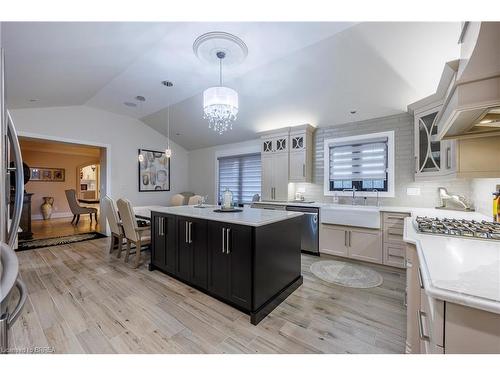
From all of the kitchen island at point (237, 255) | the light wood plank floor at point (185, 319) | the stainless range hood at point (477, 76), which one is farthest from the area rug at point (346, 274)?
the stainless range hood at point (477, 76)

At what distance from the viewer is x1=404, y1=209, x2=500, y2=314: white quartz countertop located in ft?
2.10

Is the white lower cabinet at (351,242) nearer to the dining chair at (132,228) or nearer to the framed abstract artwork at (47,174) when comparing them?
the dining chair at (132,228)

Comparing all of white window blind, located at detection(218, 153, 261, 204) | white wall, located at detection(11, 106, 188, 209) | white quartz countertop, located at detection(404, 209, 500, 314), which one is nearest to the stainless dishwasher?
white window blind, located at detection(218, 153, 261, 204)

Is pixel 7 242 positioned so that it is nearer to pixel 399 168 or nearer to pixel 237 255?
pixel 237 255

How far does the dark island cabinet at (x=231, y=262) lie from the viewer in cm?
193

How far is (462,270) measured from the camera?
2.67ft

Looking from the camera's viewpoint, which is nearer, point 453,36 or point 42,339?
point 42,339

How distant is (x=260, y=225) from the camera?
1.89 metres

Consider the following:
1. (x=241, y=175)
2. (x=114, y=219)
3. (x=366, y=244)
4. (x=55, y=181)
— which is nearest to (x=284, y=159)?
(x=241, y=175)

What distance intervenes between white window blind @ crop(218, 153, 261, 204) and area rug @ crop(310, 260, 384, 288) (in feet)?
8.33

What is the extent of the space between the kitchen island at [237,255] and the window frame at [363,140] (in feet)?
5.91
